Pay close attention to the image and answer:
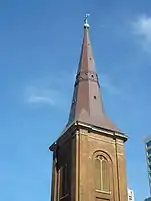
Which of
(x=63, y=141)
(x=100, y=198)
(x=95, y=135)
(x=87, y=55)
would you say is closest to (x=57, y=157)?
(x=63, y=141)

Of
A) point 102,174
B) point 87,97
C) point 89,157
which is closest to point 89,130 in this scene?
point 89,157

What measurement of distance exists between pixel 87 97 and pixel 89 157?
7.89 metres

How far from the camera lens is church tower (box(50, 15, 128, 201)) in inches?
1152

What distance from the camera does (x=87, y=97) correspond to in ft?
119

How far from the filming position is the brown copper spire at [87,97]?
34.0 m

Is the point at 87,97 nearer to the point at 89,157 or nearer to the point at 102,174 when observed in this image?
the point at 89,157

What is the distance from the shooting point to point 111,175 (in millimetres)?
30844

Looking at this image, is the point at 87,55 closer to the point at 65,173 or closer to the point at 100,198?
the point at 65,173

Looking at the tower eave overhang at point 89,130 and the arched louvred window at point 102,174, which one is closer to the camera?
the arched louvred window at point 102,174

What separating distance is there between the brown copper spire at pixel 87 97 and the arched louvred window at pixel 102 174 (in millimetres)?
3465

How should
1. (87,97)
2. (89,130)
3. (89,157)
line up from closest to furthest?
(89,157) < (89,130) < (87,97)

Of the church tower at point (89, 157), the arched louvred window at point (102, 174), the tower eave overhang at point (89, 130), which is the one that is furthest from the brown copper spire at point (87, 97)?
the arched louvred window at point (102, 174)

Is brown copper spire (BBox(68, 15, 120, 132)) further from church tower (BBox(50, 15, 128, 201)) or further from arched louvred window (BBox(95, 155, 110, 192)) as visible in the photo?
arched louvred window (BBox(95, 155, 110, 192))

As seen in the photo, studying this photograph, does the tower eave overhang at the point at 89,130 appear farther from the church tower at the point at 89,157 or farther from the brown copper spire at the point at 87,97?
the brown copper spire at the point at 87,97
